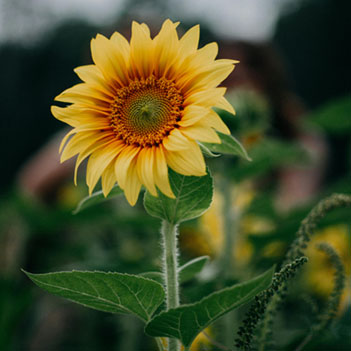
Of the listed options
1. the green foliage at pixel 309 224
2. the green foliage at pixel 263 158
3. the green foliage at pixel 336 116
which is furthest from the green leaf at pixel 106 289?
the green foliage at pixel 336 116

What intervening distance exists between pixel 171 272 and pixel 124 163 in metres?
0.10

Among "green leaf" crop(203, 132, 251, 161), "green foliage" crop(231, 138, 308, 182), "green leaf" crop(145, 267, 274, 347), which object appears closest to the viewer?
"green leaf" crop(145, 267, 274, 347)

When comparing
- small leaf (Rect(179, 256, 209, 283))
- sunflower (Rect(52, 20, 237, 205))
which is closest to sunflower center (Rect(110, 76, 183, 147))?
sunflower (Rect(52, 20, 237, 205))

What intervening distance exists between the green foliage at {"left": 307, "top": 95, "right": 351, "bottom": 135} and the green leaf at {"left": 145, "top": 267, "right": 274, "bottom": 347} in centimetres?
70

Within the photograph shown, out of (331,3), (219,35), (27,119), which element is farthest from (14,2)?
(331,3)

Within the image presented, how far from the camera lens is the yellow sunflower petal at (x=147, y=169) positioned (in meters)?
0.37

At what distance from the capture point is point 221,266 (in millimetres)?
826

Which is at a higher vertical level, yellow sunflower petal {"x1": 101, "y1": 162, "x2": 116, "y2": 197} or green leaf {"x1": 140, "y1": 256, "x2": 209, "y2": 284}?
yellow sunflower petal {"x1": 101, "y1": 162, "x2": 116, "y2": 197}

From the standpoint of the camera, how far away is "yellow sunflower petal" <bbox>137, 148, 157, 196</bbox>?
37 cm

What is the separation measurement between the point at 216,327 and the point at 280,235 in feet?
0.59

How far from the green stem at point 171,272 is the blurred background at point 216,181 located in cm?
9

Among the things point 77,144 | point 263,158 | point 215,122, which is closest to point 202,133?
point 215,122

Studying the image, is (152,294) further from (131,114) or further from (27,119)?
(27,119)

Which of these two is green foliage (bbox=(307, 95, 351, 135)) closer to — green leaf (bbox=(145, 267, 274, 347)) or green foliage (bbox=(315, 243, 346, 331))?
green foliage (bbox=(315, 243, 346, 331))
